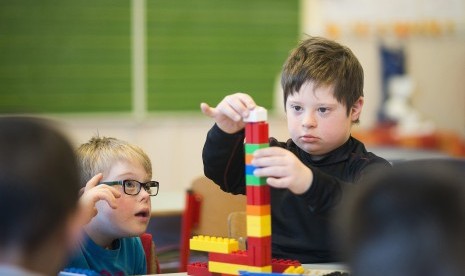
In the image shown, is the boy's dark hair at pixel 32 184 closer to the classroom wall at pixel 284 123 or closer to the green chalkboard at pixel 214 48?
the classroom wall at pixel 284 123

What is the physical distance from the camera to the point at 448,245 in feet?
2.75

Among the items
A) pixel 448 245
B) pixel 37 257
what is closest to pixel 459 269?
pixel 448 245

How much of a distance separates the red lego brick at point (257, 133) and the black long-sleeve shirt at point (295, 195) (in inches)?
12.5

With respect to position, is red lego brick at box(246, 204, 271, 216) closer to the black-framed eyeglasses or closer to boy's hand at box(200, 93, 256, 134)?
boy's hand at box(200, 93, 256, 134)

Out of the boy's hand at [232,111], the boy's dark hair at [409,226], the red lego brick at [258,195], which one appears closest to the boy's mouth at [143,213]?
the boy's hand at [232,111]

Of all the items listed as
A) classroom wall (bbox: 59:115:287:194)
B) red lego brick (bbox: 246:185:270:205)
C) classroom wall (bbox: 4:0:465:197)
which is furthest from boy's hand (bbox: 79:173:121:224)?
classroom wall (bbox: 59:115:287:194)

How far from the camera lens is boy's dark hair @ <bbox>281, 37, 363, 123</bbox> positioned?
201 centimetres

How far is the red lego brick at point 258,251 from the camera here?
1.46m

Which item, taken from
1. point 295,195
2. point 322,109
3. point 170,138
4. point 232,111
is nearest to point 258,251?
point 232,111

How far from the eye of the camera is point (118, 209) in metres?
2.09

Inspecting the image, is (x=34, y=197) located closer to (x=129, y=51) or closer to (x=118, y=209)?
(x=118, y=209)

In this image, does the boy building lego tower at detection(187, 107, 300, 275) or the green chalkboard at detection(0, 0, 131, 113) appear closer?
the boy building lego tower at detection(187, 107, 300, 275)

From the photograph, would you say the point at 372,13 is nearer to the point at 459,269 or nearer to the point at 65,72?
the point at 65,72

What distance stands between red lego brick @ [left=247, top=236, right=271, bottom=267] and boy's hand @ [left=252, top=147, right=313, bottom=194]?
0.11 meters
